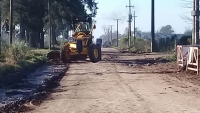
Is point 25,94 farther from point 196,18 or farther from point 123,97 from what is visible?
point 196,18

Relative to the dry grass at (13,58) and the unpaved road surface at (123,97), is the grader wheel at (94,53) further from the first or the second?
the unpaved road surface at (123,97)

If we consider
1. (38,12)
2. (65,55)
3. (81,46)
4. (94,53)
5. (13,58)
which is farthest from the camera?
(38,12)

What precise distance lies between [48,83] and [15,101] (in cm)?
585

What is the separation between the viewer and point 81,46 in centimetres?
3272

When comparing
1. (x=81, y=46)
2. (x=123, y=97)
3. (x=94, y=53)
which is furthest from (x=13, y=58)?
(x=123, y=97)

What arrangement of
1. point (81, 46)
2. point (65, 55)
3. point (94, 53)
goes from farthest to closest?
point (65, 55)
point (94, 53)
point (81, 46)

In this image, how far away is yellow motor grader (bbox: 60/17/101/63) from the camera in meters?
33.0

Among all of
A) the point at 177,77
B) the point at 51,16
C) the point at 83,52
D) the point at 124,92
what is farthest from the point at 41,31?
the point at 124,92

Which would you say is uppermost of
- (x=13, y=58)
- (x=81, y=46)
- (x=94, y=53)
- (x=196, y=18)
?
(x=196, y=18)

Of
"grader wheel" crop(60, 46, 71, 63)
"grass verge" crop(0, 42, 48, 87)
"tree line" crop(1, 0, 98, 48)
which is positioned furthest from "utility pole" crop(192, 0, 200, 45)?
"tree line" crop(1, 0, 98, 48)

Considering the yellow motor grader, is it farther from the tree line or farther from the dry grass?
the tree line

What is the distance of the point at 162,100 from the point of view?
47.7 feet

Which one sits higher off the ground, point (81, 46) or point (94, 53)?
point (81, 46)

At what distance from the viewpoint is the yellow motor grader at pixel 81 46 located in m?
33.0
